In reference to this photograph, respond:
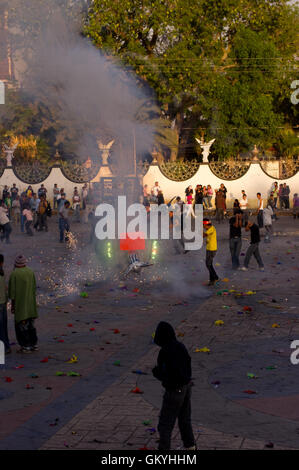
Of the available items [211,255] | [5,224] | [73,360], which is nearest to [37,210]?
[5,224]

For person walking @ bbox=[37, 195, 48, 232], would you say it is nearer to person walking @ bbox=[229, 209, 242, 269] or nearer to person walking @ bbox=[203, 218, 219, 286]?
person walking @ bbox=[229, 209, 242, 269]

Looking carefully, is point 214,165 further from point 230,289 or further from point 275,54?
point 230,289

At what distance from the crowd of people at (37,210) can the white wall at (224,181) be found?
4303mm

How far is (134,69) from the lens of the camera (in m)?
42.6

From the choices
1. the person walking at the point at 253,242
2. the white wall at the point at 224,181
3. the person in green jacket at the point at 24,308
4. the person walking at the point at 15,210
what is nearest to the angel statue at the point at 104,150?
the white wall at the point at 224,181

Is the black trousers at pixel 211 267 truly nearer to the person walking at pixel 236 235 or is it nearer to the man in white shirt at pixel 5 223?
the person walking at pixel 236 235

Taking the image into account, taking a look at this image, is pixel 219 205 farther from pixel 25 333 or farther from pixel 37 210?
pixel 25 333

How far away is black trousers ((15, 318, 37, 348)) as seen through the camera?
36.4 ft

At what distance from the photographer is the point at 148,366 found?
1020 centimetres

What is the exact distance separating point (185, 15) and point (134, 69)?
4.18 meters

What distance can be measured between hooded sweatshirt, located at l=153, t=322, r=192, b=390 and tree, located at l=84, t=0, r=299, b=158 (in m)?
32.9

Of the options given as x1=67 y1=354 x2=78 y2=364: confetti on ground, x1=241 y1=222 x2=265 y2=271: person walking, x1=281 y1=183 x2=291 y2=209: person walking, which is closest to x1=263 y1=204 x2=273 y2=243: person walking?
x1=241 y1=222 x2=265 y2=271: person walking

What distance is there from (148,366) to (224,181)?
32.3 meters
